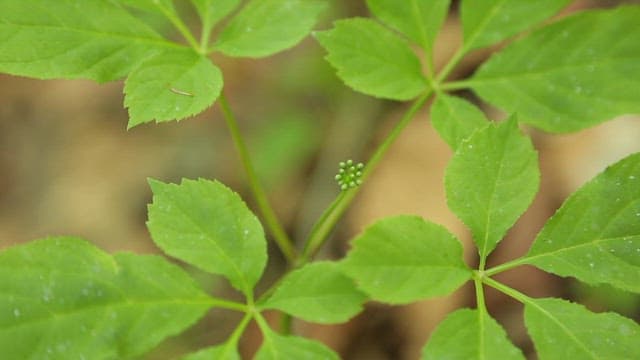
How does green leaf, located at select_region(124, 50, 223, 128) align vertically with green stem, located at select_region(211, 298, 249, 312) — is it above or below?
above

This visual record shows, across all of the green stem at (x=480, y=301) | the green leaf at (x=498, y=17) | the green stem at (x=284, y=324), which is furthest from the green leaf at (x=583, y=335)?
the green leaf at (x=498, y=17)

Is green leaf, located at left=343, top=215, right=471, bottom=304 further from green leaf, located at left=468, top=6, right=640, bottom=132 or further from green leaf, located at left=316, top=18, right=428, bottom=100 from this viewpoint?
green leaf, located at left=468, top=6, right=640, bottom=132

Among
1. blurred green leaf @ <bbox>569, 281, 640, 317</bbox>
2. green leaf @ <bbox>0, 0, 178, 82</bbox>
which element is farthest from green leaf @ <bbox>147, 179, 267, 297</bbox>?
blurred green leaf @ <bbox>569, 281, 640, 317</bbox>

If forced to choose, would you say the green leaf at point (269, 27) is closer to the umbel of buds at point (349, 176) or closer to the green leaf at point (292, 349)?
the umbel of buds at point (349, 176)

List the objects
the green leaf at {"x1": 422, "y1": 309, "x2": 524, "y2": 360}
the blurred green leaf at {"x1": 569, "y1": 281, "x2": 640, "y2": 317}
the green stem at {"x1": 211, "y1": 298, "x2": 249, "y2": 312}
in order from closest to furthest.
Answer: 1. the green leaf at {"x1": 422, "y1": 309, "x2": 524, "y2": 360}
2. the green stem at {"x1": 211, "y1": 298, "x2": 249, "y2": 312}
3. the blurred green leaf at {"x1": 569, "y1": 281, "x2": 640, "y2": 317}

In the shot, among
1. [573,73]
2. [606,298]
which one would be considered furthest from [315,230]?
[606,298]

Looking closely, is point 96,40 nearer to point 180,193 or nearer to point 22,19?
point 22,19
